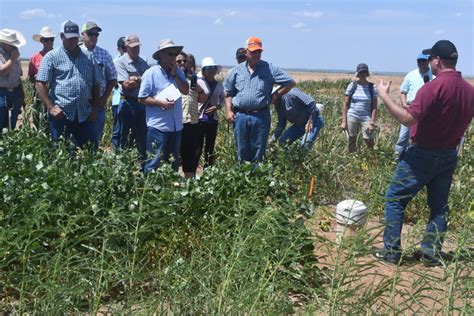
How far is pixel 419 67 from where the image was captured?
7.33 meters

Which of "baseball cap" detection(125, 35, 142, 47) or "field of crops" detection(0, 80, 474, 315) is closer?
"field of crops" detection(0, 80, 474, 315)

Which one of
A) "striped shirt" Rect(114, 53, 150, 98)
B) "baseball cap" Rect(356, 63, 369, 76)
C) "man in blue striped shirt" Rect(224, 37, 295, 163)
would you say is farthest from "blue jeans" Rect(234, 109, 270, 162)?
"baseball cap" Rect(356, 63, 369, 76)

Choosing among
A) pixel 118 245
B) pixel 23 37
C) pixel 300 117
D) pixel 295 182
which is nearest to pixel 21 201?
pixel 118 245

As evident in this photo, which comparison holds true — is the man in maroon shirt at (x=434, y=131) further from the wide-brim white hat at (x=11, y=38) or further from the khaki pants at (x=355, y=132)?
the wide-brim white hat at (x=11, y=38)

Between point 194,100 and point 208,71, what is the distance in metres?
0.37

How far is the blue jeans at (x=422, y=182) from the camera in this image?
4.56 meters

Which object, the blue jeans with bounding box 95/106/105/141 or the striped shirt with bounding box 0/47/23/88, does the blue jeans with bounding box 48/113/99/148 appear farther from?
the striped shirt with bounding box 0/47/23/88

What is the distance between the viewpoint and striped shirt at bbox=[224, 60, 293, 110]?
6117 millimetres

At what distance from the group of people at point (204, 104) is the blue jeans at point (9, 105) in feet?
0.04

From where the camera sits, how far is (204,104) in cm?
671

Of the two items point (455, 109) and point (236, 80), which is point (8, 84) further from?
point (455, 109)

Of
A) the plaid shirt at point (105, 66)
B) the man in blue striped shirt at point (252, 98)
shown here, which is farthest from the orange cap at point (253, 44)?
the plaid shirt at point (105, 66)

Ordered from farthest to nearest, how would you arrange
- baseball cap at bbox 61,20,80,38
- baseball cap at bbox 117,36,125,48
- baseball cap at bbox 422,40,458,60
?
baseball cap at bbox 117,36,125,48 → baseball cap at bbox 61,20,80,38 → baseball cap at bbox 422,40,458,60

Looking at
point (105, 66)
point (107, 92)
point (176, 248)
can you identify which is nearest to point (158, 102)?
point (107, 92)
